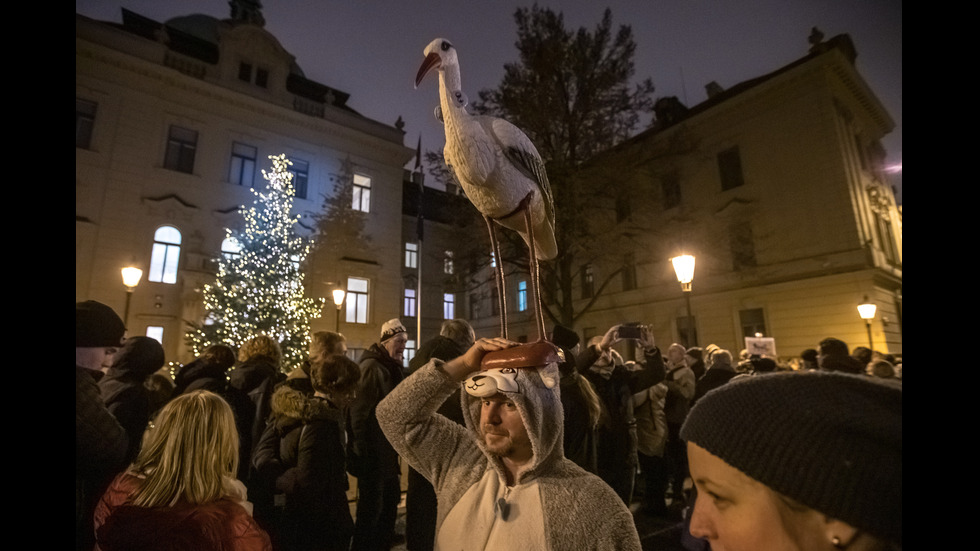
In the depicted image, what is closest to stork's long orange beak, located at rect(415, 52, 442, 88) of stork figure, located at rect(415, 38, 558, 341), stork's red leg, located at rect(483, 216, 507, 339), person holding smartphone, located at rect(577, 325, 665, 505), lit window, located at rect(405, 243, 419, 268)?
stork figure, located at rect(415, 38, 558, 341)

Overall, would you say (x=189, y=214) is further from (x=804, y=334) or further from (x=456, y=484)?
(x=804, y=334)

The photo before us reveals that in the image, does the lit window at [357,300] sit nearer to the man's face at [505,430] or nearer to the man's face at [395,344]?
the man's face at [395,344]

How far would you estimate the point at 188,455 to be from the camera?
5.61ft

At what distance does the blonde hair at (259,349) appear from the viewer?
3744mm

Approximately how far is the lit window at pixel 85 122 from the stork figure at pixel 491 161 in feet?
57.8

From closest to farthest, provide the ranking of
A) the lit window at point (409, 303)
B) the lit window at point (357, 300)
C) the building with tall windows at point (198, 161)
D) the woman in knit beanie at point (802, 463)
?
the woman in knit beanie at point (802, 463)
the building with tall windows at point (198, 161)
the lit window at point (357, 300)
the lit window at point (409, 303)

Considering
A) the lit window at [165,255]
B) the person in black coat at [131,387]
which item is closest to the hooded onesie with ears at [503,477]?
the person in black coat at [131,387]

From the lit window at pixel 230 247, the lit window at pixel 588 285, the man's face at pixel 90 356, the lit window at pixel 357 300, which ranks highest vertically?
the lit window at pixel 230 247

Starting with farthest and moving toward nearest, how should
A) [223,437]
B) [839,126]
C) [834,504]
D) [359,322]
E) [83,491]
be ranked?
1. [359,322]
2. [839,126]
3. [83,491]
4. [223,437]
5. [834,504]

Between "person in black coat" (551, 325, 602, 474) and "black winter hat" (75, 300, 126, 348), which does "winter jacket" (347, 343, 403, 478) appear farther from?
"black winter hat" (75, 300, 126, 348)

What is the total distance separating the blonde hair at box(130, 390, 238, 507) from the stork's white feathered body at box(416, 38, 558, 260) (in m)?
1.43
